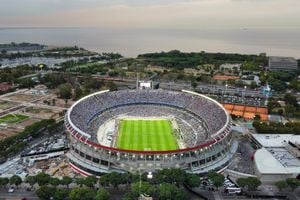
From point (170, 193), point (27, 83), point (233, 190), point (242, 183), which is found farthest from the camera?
point (27, 83)

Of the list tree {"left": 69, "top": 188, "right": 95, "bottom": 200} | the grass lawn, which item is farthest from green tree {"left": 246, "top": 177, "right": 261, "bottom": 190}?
the grass lawn

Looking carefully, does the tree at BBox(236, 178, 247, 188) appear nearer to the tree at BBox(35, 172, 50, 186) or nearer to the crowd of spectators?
the crowd of spectators

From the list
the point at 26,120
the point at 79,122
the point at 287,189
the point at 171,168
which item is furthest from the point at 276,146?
the point at 26,120

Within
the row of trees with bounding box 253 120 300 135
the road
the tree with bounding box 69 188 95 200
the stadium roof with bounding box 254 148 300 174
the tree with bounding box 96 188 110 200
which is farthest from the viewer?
the row of trees with bounding box 253 120 300 135

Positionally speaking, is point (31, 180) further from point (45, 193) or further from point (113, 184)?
point (113, 184)

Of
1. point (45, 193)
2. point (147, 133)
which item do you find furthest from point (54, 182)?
point (147, 133)

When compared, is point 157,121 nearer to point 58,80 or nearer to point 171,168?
point 171,168
